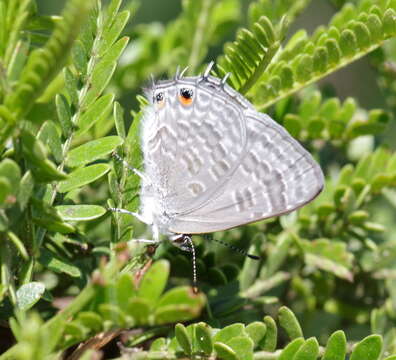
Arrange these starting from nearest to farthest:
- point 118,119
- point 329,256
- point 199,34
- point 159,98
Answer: point 118,119
point 329,256
point 159,98
point 199,34

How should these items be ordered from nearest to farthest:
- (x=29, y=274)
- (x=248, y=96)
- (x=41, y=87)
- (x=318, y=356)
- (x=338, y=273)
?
(x=41, y=87)
(x=29, y=274)
(x=318, y=356)
(x=248, y=96)
(x=338, y=273)

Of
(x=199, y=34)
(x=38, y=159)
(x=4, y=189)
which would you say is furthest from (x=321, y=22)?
(x=4, y=189)

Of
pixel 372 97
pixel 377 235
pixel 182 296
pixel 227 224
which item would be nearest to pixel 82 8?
pixel 182 296

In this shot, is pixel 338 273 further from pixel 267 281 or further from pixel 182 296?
pixel 182 296

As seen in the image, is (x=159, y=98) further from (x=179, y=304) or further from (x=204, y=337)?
(x=179, y=304)

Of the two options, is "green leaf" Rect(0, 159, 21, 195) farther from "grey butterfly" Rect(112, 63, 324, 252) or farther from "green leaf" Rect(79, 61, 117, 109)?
"grey butterfly" Rect(112, 63, 324, 252)

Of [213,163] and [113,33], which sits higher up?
[113,33]
